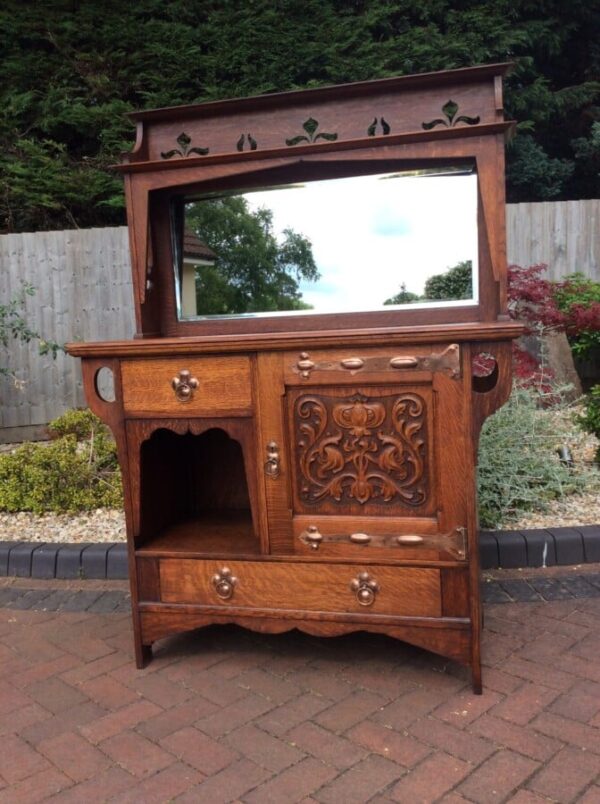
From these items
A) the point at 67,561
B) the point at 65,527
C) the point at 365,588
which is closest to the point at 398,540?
the point at 365,588

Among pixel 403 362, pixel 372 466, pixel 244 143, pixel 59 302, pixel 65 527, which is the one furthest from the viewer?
pixel 59 302

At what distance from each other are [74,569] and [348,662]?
1.56 meters

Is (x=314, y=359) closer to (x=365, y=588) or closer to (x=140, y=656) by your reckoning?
(x=365, y=588)

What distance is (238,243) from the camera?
2.89m

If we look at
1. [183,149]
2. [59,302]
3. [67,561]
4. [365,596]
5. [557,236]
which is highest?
[557,236]

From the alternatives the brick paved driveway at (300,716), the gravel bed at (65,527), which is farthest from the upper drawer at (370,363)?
the gravel bed at (65,527)

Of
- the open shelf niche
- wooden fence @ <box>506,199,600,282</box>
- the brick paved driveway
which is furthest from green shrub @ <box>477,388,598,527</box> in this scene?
wooden fence @ <box>506,199,600,282</box>

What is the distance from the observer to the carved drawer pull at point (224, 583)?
2.45 metres

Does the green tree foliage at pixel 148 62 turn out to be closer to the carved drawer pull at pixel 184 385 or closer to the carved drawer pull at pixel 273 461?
the carved drawer pull at pixel 184 385

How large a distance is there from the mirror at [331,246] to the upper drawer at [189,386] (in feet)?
1.80

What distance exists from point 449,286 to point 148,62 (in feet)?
25.4

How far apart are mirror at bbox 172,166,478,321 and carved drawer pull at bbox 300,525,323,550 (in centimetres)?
89

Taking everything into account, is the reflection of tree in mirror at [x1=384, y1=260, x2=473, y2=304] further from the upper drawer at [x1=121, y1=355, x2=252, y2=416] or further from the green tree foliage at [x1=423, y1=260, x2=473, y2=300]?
the upper drawer at [x1=121, y1=355, x2=252, y2=416]

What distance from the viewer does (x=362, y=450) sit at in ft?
7.43
